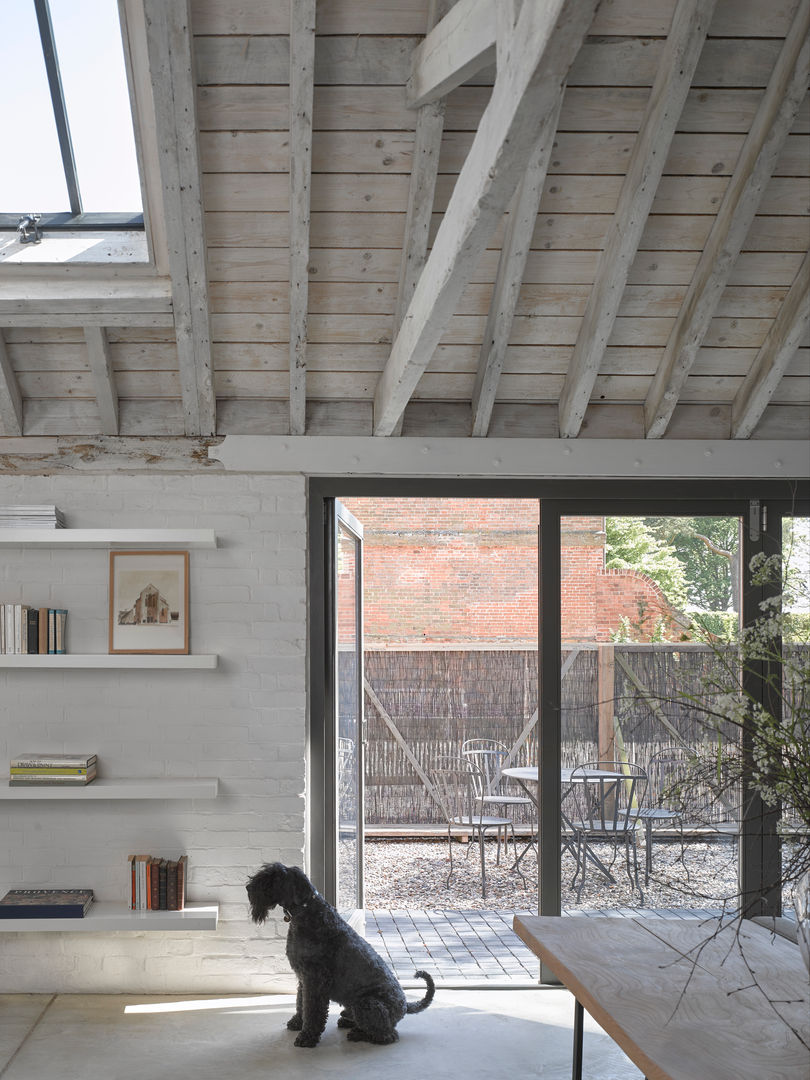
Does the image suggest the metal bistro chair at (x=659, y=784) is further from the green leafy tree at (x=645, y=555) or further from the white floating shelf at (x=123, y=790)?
the white floating shelf at (x=123, y=790)

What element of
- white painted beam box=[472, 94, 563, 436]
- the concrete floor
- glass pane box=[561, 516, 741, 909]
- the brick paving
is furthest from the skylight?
the brick paving

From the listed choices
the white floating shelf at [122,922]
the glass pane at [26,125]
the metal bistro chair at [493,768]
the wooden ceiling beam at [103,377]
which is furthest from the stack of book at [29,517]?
the metal bistro chair at [493,768]

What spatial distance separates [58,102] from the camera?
11.3 feet

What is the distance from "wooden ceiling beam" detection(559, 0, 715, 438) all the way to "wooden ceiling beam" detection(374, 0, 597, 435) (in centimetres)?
70

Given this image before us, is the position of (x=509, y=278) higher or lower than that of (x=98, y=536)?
higher

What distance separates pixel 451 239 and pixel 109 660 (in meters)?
2.38

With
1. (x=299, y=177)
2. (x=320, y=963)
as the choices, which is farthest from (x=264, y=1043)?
(x=299, y=177)

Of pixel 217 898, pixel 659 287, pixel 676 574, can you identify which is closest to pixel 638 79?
pixel 659 287

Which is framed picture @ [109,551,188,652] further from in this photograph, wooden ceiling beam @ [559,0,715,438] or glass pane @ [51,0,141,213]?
wooden ceiling beam @ [559,0,715,438]

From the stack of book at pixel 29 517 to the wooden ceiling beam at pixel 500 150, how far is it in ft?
5.78

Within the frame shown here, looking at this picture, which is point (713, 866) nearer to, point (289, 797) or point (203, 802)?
point (289, 797)

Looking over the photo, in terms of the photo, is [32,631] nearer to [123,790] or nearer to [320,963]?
[123,790]

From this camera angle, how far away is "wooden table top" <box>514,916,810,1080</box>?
1953 mm

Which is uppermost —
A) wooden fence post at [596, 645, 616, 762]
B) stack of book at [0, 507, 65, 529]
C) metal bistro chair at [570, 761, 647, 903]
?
stack of book at [0, 507, 65, 529]
